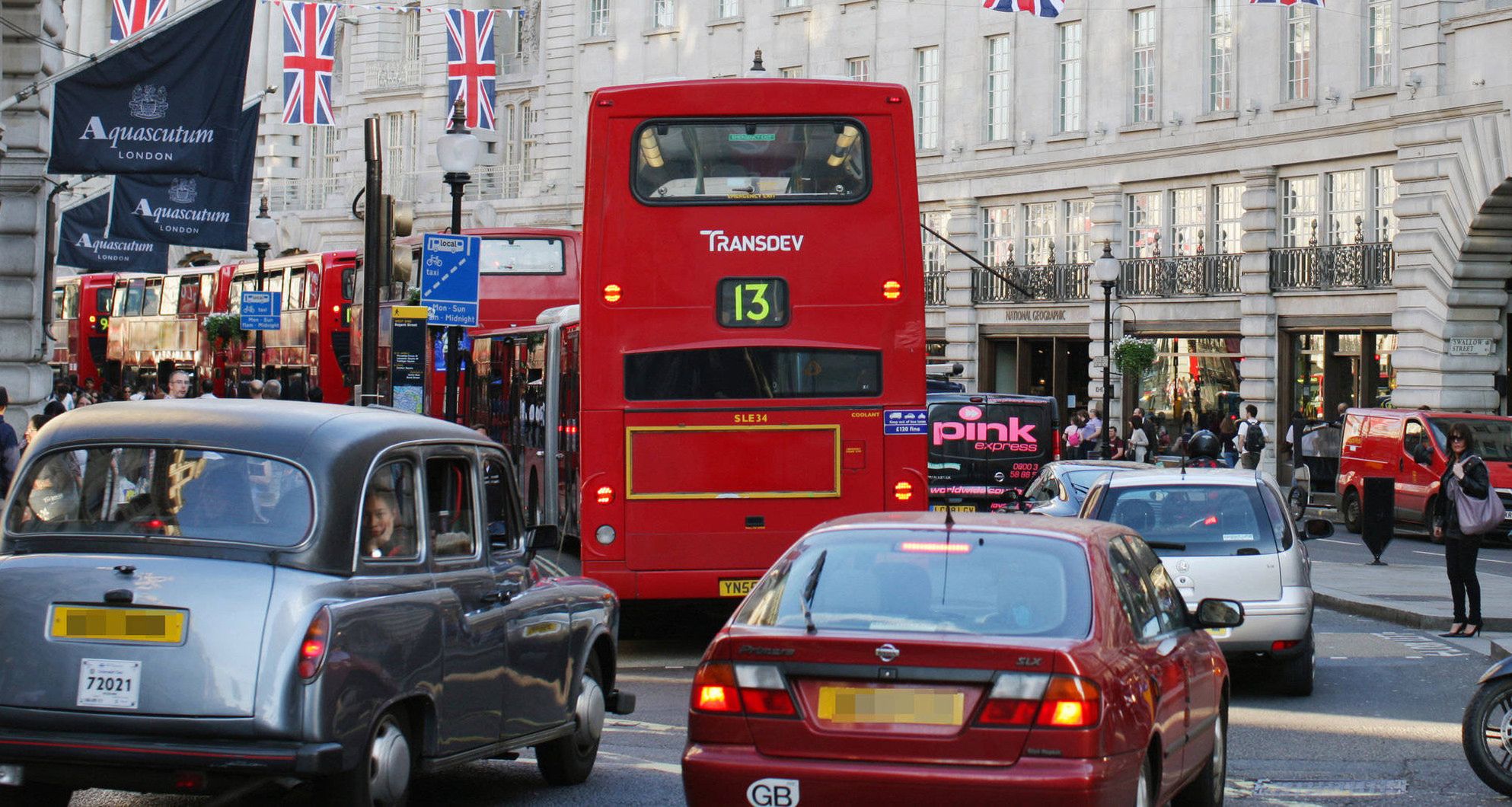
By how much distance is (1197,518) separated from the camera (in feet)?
47.0

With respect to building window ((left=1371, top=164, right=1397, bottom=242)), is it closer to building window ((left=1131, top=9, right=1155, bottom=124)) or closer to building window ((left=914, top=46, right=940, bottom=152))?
building window ((left=1131, top=9, right=1155, bottom=124))

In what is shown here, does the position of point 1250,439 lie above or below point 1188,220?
below

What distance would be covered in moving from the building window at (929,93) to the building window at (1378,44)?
42.8 ft

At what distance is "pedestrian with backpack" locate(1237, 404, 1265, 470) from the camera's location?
3750cm

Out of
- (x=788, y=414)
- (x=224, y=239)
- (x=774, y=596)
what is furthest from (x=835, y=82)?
(x=224, y=239)

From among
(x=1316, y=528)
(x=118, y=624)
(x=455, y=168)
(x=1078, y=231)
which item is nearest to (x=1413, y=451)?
(x=1316, y=528)

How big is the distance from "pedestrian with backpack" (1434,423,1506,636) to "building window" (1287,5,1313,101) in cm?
2525

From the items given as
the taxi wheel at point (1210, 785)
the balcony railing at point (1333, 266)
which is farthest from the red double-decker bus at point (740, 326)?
the balcony railing at point (1333, 266)

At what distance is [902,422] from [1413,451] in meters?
18.1

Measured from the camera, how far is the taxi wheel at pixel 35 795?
805cm

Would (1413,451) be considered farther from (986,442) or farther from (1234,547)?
(1234,547)

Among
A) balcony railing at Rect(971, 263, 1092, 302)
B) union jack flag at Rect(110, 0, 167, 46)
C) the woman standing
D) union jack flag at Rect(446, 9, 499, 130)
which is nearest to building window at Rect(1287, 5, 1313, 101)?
balcony railing at Rect(971, 263, 1092, 302)

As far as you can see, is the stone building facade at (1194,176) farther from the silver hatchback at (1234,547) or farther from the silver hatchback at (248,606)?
the silver hatchback at (248,606)

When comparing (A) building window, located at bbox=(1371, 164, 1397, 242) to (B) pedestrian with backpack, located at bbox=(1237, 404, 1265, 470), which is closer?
(B) pedestrian with backpack, located at bbox=(1237, 404, 1265, 470)
